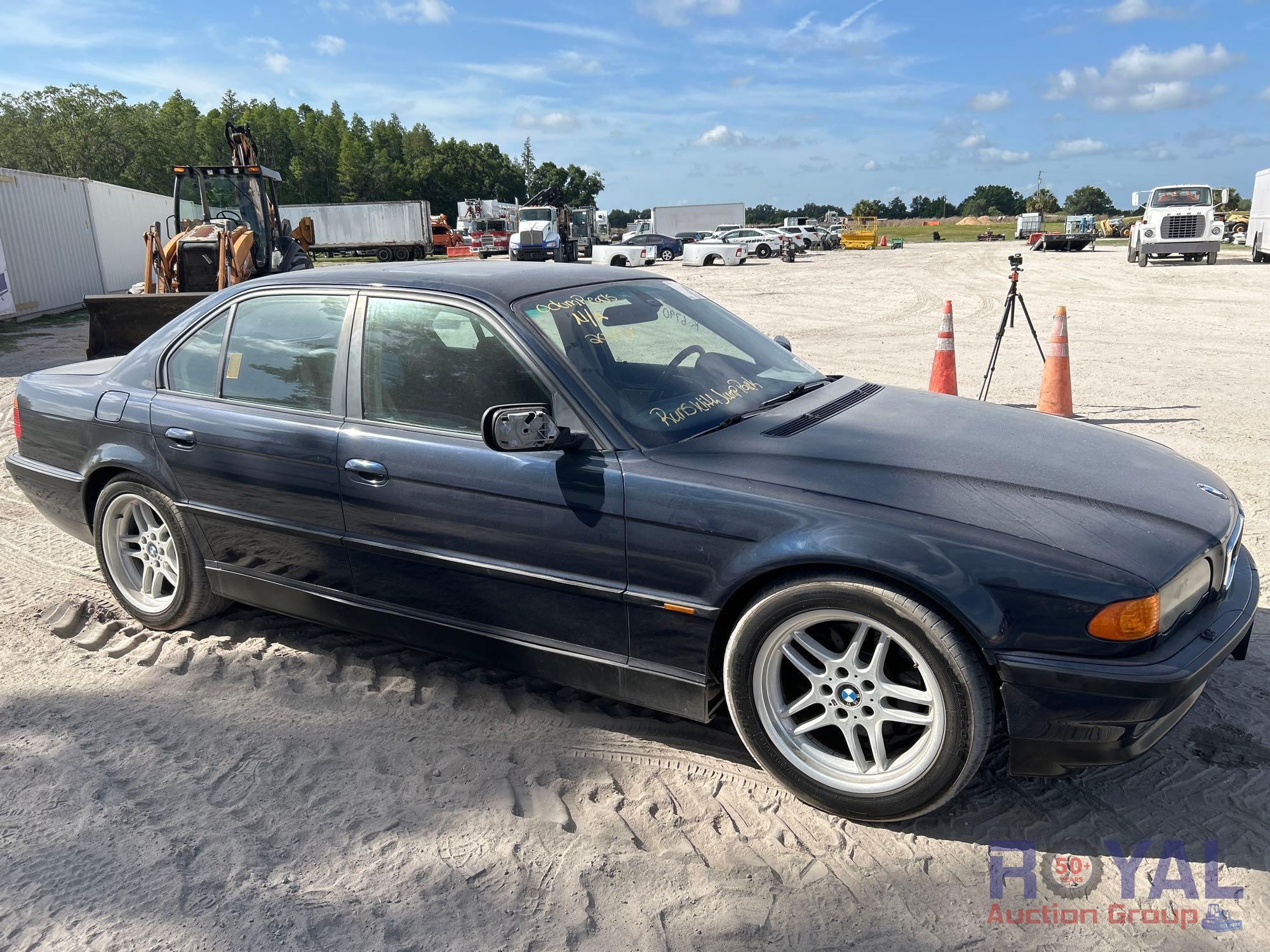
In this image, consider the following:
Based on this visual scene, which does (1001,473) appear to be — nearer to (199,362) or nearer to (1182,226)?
(199,362)

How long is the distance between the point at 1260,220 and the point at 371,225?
123 ft

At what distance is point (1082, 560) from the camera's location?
94.5 inches

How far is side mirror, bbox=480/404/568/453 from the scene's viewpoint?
110 inches

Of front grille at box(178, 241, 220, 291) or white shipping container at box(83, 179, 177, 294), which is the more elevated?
white shipping container at box(83, 179, 177, 294)

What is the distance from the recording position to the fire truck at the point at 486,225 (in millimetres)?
50597

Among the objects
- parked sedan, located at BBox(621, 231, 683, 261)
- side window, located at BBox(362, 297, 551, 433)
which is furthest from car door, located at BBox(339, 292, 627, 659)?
parked sedan, located at BBox(621, 231, 683, 261)

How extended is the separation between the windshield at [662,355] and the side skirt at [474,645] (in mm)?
777

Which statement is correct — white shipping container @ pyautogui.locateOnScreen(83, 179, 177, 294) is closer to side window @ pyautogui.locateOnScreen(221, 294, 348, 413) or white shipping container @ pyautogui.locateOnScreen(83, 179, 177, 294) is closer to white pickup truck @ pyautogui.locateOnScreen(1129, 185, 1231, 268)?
side window @ pyautogui.locateOnScreen(221, 294, 348, 413)

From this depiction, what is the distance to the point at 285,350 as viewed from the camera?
144 inches

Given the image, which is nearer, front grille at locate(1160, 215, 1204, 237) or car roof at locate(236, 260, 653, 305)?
car roof at locate(236, 260, 653, 305)

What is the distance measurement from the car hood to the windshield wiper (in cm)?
5

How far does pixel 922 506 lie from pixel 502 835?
157cm

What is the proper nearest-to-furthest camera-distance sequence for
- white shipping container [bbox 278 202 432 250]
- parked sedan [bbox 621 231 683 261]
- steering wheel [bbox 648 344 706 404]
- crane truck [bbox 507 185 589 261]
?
1. steering wheel [bbox 648 344 706 404]
2. crane truck [bbox 507 185 589 261]
3. parked sedan [bbox 621 231 683 261]
4. white shipping container [bbox 278 202 432 250]

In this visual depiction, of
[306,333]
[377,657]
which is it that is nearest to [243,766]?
[377,657]
